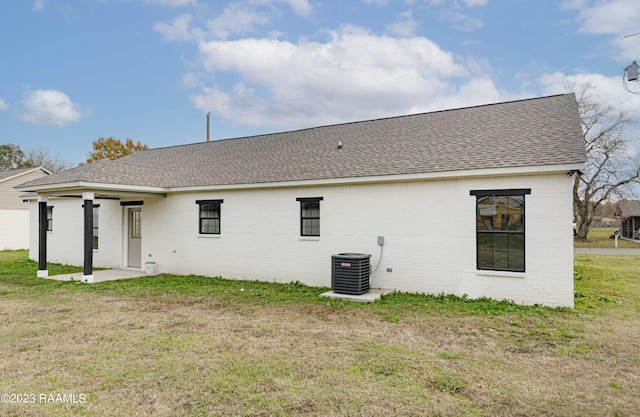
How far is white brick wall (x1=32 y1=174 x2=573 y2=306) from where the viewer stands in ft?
25.5

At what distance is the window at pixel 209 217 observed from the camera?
12.4 m

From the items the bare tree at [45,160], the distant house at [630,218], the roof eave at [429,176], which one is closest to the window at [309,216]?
the roof eave at [429,176]

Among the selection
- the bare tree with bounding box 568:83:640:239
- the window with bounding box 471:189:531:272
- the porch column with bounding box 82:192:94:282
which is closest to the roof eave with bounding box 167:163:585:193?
the window with bounding box 471:189:531:272

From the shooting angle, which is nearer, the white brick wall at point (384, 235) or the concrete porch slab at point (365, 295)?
the white brick wall at point (384, 235)

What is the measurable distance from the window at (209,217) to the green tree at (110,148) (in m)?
27.6

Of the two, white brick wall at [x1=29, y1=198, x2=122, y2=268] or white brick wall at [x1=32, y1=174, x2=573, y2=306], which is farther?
white brick wall at [x1=29, y1=198, x2=122, y2=268]

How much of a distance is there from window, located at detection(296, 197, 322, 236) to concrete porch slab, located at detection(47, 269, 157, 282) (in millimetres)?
5842

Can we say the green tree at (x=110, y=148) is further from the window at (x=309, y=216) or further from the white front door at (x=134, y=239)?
the window at (x=309, y=216)

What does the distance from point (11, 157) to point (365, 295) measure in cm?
5222

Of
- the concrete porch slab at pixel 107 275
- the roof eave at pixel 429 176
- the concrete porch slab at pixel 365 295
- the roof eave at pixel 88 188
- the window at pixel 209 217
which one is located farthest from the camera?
the window at pixel 209 217

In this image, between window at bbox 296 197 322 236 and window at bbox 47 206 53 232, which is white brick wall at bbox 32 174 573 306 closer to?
window at bbox 296 197 322 236

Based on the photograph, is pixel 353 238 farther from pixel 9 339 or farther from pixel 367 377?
pixel 9 339

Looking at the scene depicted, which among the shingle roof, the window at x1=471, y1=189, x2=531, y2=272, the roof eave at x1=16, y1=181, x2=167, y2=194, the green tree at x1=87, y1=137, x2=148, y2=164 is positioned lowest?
the window at x1=471, y1=189, x2=531, y2=272

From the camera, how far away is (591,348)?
5.38m
